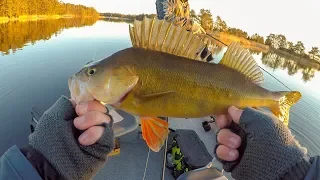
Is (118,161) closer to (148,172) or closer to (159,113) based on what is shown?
(148,172)

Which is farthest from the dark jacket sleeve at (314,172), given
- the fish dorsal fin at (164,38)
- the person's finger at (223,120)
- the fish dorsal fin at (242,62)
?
the fish dorsal fin at (164,38)

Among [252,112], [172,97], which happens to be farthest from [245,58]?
[172,97]

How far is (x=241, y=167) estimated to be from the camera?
1.94 metres

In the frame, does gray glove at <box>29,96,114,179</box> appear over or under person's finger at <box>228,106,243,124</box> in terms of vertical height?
under

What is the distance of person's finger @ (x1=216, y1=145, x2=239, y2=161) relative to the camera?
194 centimetres

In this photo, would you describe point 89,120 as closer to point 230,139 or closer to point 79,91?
point 79,91

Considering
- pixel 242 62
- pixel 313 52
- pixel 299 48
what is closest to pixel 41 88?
pixel 242 62

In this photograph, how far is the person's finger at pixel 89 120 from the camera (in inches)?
69.0

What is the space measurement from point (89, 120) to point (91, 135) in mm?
106

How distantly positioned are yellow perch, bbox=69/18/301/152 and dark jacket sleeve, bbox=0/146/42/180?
51cm

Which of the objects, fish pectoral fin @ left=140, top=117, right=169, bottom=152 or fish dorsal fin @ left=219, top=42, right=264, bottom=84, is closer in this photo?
fish pectoral fin @ left=140, top=117, right=169, bottom=152

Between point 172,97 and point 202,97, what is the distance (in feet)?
0.74

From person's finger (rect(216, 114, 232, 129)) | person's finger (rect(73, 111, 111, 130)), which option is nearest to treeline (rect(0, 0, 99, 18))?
person's finger (rect(73, 111, 111, 130))

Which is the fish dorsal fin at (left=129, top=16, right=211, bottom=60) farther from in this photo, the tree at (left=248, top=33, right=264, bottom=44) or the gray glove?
the tree at (left=248, top=33, right=264, bottom=44)
